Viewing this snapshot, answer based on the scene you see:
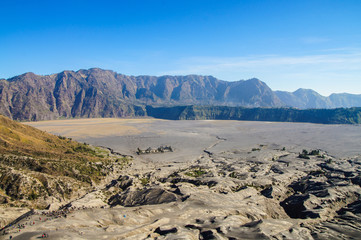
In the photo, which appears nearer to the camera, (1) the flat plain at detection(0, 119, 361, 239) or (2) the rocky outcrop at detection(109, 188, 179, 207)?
(1) the flat plain at detection(0, 119, 361, 239)

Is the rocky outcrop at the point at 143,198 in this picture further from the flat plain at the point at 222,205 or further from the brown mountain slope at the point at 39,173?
the brown mountain slope at the point at 39,173

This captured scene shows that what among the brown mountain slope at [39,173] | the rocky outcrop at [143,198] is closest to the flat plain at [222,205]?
the rocky outcrop at [143,198]

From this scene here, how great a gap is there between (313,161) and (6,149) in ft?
293

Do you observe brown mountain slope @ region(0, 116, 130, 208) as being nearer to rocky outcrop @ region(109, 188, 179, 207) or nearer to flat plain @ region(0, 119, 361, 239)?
flat plain @ region(0, 119, 361, 239)

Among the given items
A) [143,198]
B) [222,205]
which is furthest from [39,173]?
[222,205]

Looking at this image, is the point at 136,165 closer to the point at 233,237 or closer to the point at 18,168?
the point at 18,168

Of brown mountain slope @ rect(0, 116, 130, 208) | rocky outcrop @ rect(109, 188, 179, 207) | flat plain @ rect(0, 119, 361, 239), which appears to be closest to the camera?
flat plain @ rect(0, 119, 361, 239)

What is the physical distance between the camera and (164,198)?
38.4 meters

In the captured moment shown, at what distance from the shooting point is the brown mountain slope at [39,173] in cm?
3950

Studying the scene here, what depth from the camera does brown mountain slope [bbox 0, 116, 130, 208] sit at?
3950 cm

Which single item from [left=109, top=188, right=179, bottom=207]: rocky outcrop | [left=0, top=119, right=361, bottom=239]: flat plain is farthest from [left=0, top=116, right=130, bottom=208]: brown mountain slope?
[left=109, top=188, right=179, bottom=207]: rocky outcrop

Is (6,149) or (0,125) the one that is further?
(0,125)

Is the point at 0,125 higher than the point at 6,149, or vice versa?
the point at 0,125

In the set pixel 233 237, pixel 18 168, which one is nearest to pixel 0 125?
pixel 18 168
